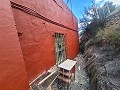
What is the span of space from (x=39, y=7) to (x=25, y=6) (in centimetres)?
103

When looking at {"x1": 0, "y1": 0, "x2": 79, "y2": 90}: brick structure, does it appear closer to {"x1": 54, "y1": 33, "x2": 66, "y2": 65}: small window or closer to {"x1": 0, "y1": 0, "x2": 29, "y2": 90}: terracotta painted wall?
{"x1": 0, "y1": 0, "x2": 29, "y2": 90}: terracotta painted wall

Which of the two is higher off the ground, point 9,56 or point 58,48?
point 9,56

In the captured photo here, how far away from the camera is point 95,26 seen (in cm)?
1445

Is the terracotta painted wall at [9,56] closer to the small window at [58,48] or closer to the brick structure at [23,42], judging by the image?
the brick structure at [23,42]

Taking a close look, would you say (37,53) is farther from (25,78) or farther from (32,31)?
(25,78)

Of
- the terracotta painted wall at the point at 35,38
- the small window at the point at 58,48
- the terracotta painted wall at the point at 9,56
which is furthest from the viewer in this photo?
the small window at the point at 58,48

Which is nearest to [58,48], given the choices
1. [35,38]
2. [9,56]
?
[35,38]

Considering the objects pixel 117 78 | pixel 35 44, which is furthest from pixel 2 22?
pixel 117 78

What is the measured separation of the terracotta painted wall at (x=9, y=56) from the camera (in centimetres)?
211

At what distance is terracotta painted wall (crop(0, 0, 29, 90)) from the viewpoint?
211cm

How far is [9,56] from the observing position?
2244 millimetres

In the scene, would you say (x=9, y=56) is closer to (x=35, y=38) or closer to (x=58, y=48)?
(x=35, y=38)

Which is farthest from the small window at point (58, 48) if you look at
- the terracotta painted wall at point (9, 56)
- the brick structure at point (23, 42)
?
the terracotta painted wall at point (9, 56)

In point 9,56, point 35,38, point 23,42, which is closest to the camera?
point 9,56
